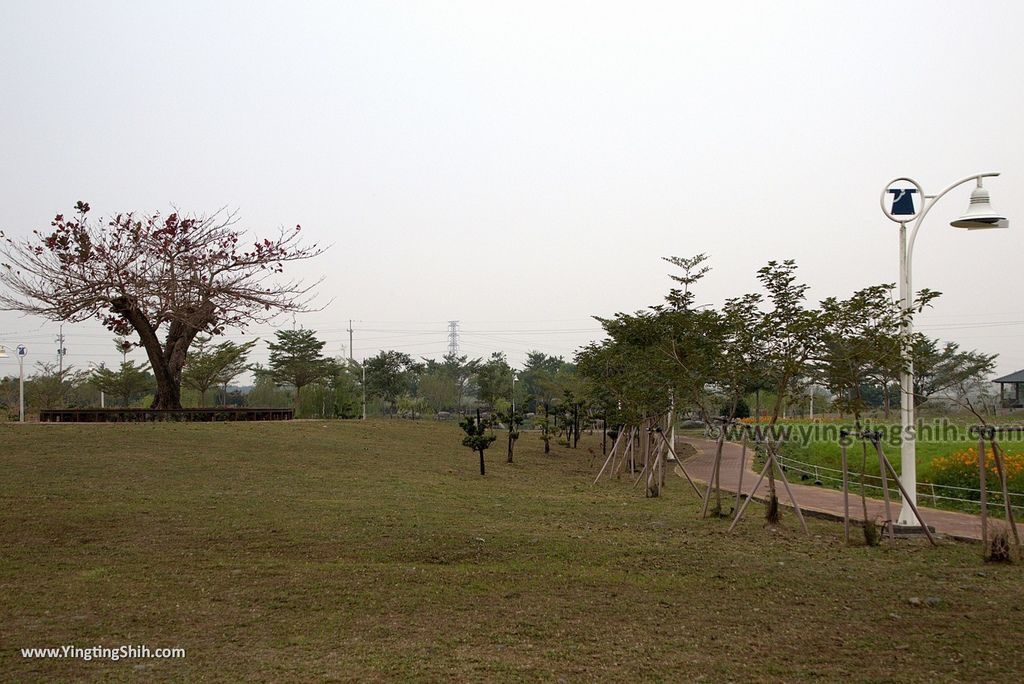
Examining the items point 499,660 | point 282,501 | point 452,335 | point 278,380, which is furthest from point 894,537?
point 452,335

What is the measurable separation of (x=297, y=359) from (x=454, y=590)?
36.8 m

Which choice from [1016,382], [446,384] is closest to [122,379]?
[446,384]

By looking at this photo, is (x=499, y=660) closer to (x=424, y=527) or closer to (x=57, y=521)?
(x=424, y=527)

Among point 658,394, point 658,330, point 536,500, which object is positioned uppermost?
point 658,330

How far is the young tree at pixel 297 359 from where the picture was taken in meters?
42.3

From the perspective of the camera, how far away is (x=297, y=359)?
139 feet

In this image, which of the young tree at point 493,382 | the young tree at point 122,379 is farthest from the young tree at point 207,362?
the young tree at point 493,382

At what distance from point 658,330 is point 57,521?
1121cm

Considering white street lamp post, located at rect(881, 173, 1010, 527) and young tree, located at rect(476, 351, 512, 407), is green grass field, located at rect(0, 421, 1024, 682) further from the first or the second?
young tree, located at rect(476, 351, 512, 407)

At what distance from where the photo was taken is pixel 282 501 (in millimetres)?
11812

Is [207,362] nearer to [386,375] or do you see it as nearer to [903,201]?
[386,375]

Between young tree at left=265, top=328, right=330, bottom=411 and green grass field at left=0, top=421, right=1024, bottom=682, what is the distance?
2899 cm

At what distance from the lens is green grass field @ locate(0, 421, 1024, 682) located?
Answer: 525 cm

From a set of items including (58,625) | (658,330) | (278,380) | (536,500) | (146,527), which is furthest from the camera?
(278,380)
